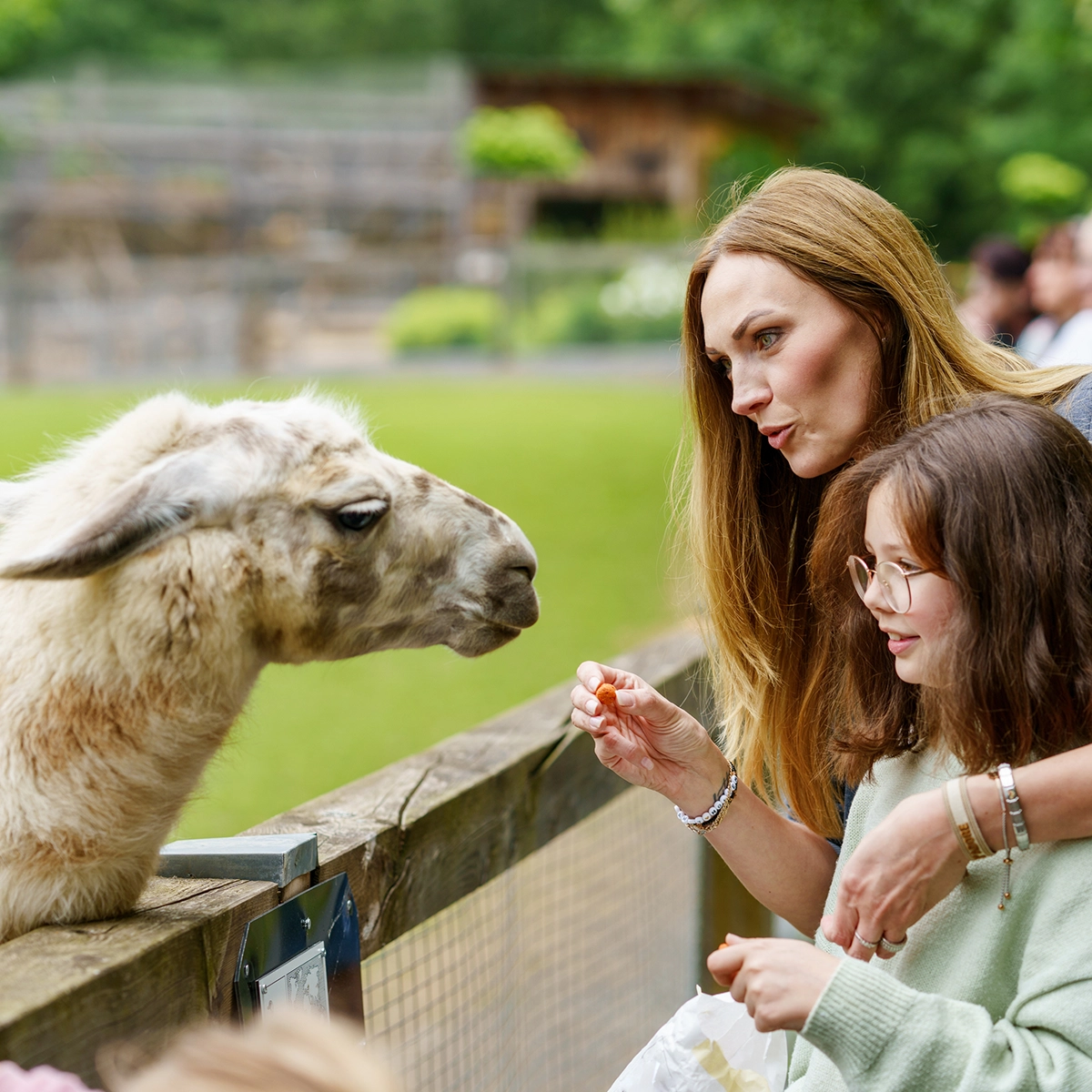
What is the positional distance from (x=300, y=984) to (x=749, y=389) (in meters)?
1.14

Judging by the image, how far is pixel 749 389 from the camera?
2.04 meters

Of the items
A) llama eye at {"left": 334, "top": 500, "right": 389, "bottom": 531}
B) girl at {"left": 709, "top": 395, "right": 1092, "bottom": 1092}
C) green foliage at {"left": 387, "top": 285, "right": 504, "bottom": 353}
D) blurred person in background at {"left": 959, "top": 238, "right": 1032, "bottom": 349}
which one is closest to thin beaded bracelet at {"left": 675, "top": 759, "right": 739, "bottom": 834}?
girl at {"left": 709, "top": 395, "right": 1092, "bottom": 1092}

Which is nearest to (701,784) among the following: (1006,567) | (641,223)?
(1006,567)

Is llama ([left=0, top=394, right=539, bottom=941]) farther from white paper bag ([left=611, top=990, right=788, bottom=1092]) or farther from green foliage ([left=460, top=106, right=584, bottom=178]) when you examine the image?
green foliage ([left=460, top=106, right=584, bottom=178])

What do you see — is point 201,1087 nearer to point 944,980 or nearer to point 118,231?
point 944,980

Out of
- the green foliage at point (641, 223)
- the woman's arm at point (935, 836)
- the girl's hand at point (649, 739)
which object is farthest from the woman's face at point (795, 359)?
the green foliage at point (641, 223)

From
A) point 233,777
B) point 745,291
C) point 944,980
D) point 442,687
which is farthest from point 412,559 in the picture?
point 442,687

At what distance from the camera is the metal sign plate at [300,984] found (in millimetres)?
1475

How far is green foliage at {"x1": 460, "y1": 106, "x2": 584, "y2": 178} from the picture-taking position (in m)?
22.8

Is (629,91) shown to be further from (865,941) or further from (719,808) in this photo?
(865,941)

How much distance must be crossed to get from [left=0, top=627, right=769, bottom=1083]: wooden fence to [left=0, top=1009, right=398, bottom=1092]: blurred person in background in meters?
0.27

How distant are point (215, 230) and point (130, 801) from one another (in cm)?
2239

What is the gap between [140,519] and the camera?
4.93 ft

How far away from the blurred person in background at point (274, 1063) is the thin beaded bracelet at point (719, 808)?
0.97 metres
